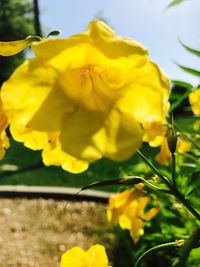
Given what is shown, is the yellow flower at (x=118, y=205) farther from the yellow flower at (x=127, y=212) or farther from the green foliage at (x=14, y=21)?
the green foliage at (x=14, y=21)

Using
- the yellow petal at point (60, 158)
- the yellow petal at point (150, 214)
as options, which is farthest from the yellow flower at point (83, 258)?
the yellow petal at point (150, 214)

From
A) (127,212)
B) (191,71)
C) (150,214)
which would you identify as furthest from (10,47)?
(150,214)

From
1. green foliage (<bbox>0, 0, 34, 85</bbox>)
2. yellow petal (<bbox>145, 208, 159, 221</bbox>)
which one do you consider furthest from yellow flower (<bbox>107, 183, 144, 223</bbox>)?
green foliage (<bbox>0, 0, 34, 85</bbox>)

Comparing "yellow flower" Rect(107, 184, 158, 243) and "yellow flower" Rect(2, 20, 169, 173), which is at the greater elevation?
"yellow flower" Rect(2, 20, 169, 173)

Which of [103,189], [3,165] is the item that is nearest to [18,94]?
[103,189]

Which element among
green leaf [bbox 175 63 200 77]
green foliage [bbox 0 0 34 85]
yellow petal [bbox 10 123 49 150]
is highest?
yellow petal [bbox 10 123 49 150]

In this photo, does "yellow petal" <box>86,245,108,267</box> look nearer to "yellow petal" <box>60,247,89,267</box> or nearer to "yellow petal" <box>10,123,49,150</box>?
"yellow petal" <box>60,247,89,267</box>
